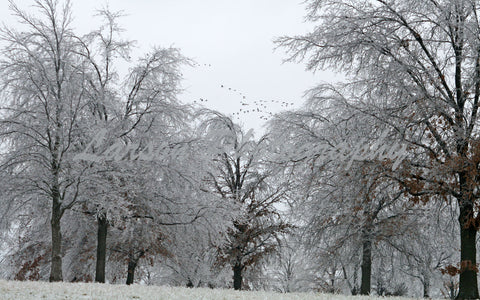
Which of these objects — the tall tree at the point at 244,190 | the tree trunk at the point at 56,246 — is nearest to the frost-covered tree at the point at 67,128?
the tree trunk at the point at 56,246

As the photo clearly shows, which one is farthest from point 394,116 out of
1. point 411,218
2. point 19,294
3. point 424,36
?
point 19,294

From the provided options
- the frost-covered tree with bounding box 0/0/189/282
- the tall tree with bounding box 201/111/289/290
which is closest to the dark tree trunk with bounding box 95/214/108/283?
the frost-covered tree with bounding box 0/0/189/282

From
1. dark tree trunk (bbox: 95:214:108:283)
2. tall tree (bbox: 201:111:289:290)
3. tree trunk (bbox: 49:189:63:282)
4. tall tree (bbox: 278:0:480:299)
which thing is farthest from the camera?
tall tree (bbox: 201:111:289:290)

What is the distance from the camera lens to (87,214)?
18188 mm

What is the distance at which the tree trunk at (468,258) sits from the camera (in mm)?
12047

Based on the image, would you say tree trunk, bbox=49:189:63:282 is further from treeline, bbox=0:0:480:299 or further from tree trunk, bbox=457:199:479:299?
tree trunk, bbox=457:199:479:299

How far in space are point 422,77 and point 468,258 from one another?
15.9ft

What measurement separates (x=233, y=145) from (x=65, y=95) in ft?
31.5

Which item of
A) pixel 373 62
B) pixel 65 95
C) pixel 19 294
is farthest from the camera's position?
pixel 65 95

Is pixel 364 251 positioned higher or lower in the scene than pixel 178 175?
lower

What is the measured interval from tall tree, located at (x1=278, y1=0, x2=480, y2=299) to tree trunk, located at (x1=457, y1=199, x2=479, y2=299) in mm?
23

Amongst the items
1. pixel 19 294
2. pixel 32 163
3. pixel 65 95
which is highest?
pixel 65 95

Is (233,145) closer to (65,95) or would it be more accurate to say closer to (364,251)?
(364,251)

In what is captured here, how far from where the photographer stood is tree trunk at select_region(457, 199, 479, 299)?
1205 cm
